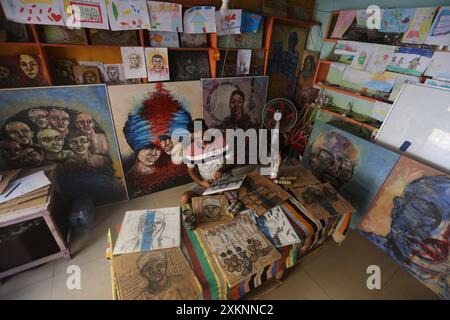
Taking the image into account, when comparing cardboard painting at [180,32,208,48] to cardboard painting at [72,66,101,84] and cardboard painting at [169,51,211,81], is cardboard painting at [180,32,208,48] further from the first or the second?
cardboard painting at [72,66,101,84]

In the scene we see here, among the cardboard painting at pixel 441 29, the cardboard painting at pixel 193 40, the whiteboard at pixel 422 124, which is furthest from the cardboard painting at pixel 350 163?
the cardboard painting at pixel 193 40

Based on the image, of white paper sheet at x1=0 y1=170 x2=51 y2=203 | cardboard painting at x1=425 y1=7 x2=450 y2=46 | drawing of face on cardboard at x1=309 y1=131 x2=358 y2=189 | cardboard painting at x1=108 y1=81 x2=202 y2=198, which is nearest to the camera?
white paper sheet at x1=0 y1=170 x2=51 y2=203

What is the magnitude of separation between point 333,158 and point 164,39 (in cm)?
202

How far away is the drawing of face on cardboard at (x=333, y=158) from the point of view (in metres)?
2.15

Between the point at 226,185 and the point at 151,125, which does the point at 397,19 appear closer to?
the point at 226,185

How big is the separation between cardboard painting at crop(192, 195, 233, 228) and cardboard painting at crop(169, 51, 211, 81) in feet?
4.24

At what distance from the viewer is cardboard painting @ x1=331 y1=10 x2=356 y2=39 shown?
2.20 m

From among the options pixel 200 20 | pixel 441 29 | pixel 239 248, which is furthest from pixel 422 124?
pixel 200 20

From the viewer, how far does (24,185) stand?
153 centimetres

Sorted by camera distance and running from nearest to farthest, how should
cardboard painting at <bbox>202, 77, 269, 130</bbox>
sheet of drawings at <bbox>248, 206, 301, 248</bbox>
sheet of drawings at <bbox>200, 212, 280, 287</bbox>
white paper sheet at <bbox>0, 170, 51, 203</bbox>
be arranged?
1. sheet of drawings at <bbox>200, 212, 280, 287</bbox>
2. sheet of drawings at <bbox>248, 206, 301, 248</bbox>
3. white paper sheet at <bbox>0, 170, 51, 203</bbox>
4. cardboard painting at <bbox>202, 77, 269, 130</bbox>

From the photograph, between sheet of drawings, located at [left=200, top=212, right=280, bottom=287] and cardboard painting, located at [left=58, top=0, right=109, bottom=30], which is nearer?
sheet of drawings, located at [left=200, top=212, right=280, bottom=287]

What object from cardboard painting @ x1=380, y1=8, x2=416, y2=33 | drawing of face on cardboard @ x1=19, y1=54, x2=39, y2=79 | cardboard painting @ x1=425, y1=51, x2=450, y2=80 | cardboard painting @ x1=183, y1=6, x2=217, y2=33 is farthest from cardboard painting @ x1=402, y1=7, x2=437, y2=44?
drawing of face on cardboard @ x1=19, y1=54, x2=39, y2=79
